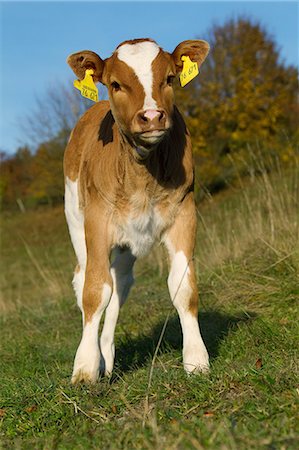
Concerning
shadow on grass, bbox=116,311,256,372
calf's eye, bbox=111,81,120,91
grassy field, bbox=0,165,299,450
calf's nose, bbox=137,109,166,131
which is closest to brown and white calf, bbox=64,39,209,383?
calf's eye, bbox=111,81,120,91

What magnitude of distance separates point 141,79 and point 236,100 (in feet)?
109

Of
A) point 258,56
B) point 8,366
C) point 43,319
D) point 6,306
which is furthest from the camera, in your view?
point 258,56

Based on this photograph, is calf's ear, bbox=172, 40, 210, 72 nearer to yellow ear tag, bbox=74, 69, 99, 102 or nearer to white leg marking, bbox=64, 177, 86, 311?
yellow ear tag, bbox=74, 69, 99, 102

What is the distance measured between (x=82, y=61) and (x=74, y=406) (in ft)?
9.28

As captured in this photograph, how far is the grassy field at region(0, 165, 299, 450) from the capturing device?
12.6 ft

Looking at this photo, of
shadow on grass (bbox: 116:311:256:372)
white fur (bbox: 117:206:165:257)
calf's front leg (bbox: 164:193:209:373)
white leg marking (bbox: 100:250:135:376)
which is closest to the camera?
calf's front leg (bbox: 164:193:209:373)

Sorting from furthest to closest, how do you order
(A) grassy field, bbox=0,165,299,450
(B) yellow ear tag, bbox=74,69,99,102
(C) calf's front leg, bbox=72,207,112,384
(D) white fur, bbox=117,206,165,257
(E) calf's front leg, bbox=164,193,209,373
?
(B) yellow ear tag, bbox=74,69,99,102
(D) white fur, bbox=117,206,165,257
(E) calf's front leg, bbox=164,193,209,373
(C) calf's front leg, bbox=72,207,112,384
(A) grassy field, bbox=0,165,299,450

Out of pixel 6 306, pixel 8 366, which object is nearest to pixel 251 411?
pixel 8 366

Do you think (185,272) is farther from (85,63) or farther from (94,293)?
(85,63)

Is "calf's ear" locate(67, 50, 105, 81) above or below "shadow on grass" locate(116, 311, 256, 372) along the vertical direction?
above

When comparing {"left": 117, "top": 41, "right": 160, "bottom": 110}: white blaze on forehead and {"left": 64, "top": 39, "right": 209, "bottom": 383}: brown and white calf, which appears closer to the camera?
{"left": 117, "top": 41, "right": 160, "bottom": 110}: white blaze on forehead

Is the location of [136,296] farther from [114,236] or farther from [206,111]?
[206,111]

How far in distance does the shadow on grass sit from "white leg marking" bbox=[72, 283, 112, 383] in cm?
70

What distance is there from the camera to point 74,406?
4.63 meters
